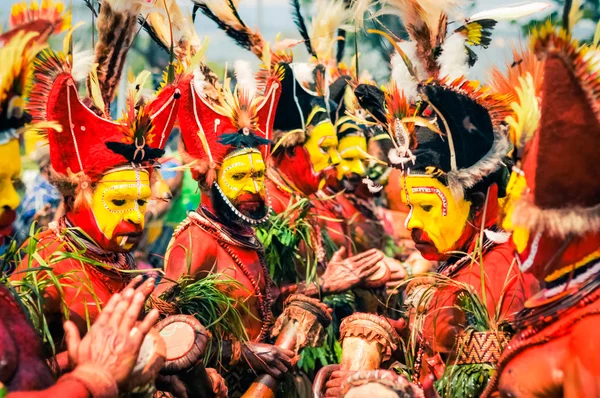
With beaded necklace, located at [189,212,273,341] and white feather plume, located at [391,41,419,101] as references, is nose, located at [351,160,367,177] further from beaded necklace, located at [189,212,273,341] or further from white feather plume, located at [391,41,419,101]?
beaded necklace, located at [189,212,273,341]

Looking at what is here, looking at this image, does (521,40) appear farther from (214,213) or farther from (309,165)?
(309,165)

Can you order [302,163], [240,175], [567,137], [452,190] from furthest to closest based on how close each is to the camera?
[302,163]
[240,175]
[452,190]
[567,137]

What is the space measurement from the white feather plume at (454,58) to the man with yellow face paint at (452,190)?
0.68 feet

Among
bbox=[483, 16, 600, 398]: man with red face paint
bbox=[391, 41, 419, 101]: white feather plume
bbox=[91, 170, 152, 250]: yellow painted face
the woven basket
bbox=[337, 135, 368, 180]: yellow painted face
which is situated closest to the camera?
bbox=[483, 16, 600, 398]: man with red face paint

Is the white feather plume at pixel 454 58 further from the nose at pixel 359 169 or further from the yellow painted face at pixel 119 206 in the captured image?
the nose at pixel 359 169

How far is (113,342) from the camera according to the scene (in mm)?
2832

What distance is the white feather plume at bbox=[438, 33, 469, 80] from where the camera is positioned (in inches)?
181

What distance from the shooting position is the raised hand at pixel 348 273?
5.51 metres

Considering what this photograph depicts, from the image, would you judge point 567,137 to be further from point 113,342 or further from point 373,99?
point 373,99

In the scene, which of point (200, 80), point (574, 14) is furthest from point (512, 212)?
point (200, 80)

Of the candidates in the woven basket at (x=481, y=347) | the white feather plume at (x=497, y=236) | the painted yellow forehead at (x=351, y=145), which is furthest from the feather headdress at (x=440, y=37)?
the painted yellow forehead at (x=351, y=145)

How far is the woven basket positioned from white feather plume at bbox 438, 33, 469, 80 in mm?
1484

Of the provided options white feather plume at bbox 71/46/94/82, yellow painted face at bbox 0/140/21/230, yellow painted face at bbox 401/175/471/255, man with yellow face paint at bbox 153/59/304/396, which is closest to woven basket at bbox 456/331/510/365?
yellow painted face at bbox 401/175/471/255

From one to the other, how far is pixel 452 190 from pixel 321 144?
110 inches
